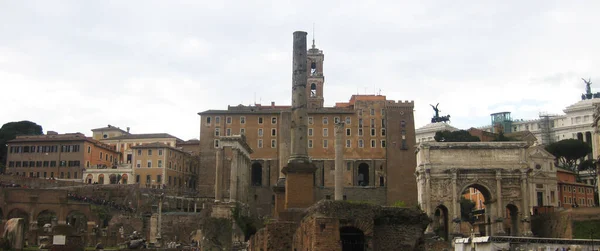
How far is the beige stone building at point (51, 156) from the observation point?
87.8 meters

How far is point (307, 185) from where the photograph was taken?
90.7 feet

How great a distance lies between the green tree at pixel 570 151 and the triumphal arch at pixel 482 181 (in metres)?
40.8

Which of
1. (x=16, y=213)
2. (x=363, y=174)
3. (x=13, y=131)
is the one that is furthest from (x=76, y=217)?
(x=13, y=131)

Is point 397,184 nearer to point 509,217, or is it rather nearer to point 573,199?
point 573,199

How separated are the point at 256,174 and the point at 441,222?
29.8m

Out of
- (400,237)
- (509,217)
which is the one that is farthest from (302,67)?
(509,217)

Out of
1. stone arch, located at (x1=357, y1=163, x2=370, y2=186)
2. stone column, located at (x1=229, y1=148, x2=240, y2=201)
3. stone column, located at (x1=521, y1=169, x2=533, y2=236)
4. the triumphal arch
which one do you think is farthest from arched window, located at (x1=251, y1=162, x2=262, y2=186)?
stone column, located at (x1=521, y1=169, x2=533, y2=236)

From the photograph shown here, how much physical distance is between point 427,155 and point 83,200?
3320 cm

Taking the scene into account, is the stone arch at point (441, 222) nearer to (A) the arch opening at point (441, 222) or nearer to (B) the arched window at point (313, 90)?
(A) the arch opening at point (441, 222)

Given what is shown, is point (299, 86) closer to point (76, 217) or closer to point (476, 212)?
point (76, 217)

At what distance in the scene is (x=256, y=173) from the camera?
88.7 meters

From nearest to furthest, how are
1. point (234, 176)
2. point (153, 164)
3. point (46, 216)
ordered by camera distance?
point (234, 176) → point (46, 216) → point (153, 164)

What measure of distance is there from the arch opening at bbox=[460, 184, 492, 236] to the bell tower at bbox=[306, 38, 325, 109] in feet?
83.0

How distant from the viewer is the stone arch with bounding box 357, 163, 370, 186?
291 ft
